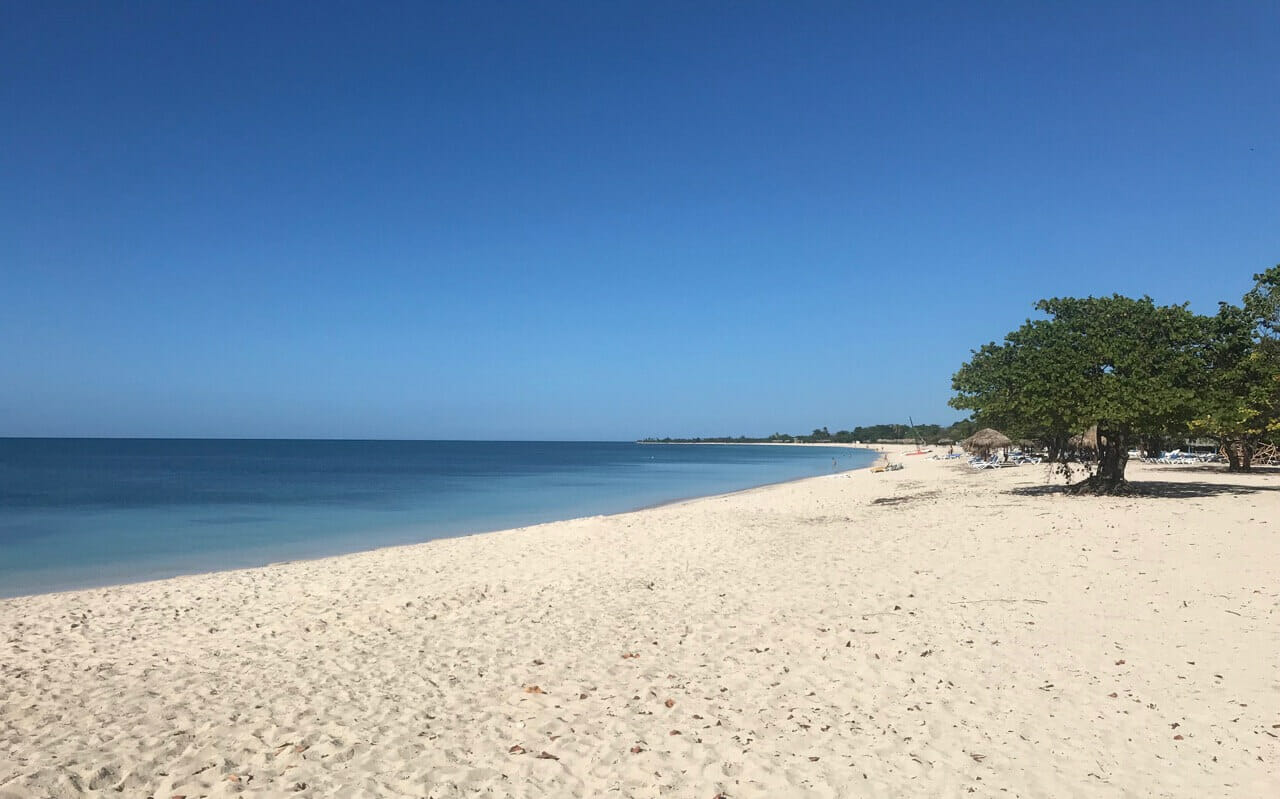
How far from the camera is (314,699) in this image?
6188 millimetres

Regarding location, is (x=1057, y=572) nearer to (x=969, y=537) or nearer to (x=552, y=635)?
(x=969, y=537)

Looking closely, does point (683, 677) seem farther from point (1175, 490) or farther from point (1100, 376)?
point (1175, 490)

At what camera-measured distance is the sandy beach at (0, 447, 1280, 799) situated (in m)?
4.70

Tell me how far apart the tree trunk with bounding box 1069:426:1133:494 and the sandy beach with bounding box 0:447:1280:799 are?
7.93m

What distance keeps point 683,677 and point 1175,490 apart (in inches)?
789

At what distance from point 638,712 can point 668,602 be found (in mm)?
3759

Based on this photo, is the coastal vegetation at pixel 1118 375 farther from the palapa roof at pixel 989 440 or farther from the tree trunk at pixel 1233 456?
the palapa roof at pixel 989 440

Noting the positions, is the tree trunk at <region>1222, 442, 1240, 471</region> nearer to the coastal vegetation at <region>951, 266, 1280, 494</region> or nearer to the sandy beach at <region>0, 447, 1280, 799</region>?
the coastal vegetation at <region>951, 266, 1280, 494</region>

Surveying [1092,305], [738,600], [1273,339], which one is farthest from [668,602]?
[1273,339]

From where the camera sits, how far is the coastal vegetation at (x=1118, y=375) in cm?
1738

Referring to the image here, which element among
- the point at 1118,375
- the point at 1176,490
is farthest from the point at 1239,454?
the point at 1118,375

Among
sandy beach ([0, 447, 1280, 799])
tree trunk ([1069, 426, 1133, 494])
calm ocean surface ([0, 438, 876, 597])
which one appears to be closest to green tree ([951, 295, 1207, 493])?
tree trunk ([1069, 426, 1133, 494])

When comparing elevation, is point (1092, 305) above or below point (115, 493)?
above

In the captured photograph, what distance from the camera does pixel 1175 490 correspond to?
20.2m
